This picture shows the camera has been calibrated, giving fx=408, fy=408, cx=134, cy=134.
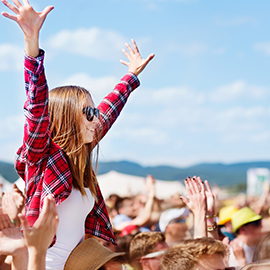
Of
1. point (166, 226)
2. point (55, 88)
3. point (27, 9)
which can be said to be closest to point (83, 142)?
point (55, 88)

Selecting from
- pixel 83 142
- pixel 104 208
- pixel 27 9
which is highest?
pixel 27 9

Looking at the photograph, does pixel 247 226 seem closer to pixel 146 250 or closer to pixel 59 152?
pixel 146 250

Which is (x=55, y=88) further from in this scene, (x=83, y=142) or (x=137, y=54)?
(x=137, y=54)

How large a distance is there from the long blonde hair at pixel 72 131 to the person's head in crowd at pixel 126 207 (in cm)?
424

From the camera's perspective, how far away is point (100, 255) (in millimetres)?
1641

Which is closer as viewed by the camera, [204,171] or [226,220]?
[226,220]

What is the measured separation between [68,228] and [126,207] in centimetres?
458

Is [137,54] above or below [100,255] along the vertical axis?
above

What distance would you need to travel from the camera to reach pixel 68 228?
160cm

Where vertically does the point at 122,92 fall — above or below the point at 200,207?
above

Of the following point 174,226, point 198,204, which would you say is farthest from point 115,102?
point 174,226

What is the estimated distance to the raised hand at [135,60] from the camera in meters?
2.28

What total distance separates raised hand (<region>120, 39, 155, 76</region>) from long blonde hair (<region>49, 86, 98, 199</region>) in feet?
1.87

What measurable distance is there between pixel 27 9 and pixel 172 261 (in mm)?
1089
